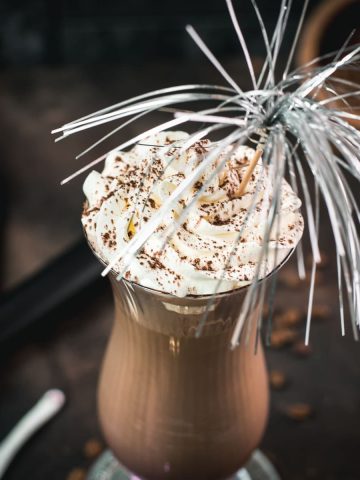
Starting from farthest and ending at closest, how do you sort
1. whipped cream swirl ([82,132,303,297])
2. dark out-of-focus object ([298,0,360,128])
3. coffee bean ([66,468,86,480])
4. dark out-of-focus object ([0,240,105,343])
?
dark out-of-focus object ([298,0,360,128]) < dark out-of-focus object ([0,240,105,343]) < coffee bean ([66,468,86,480]) < whipped cream swirl ([82,132,303,297])

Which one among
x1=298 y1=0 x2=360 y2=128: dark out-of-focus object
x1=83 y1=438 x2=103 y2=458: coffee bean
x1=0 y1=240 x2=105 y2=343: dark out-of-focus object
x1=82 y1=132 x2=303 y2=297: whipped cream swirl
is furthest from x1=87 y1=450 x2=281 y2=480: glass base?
x1=298 y1=0 x2=360 y2=128: dark out-of-focus object

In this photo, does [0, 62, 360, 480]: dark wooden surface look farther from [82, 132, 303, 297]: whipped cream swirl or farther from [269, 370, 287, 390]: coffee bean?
[82, 132, 303, 297]: whipped cream swirl

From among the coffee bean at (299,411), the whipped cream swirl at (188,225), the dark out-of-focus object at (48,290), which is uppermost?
the whipped cream swirl at (188,225)

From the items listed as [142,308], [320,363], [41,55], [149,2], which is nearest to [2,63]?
[41,55]

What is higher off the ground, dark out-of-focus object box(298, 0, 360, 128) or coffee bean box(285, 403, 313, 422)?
dark out-of-focus object box(298, 0, 360, 128)

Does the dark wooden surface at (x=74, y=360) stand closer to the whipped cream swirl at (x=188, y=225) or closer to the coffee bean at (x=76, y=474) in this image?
the coffee bean at (x=76, y=474)

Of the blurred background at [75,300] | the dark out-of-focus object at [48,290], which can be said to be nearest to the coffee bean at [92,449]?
the blurred background at [75,300]

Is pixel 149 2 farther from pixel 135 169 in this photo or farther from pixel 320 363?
pixel 135 169

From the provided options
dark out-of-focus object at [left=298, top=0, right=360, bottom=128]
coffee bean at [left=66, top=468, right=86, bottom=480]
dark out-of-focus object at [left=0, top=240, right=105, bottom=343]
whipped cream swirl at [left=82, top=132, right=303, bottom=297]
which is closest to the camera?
whipped cream swirl at [left=82, top=132, right=303, bottom=297]
